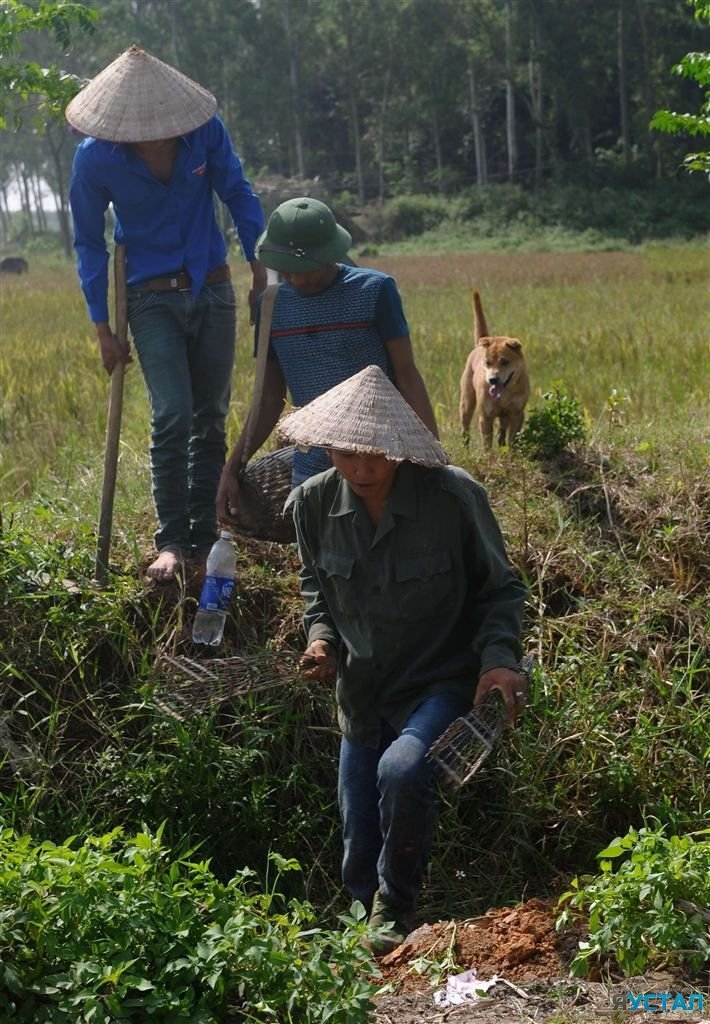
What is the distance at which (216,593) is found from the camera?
4.92 meters

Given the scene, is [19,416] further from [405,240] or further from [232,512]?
[405,240]

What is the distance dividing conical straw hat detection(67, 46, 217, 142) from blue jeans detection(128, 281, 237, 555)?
2.20 ft

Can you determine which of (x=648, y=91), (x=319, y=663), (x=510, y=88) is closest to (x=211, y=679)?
(x=319, y=663)

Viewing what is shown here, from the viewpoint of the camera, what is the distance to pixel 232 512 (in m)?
5.02

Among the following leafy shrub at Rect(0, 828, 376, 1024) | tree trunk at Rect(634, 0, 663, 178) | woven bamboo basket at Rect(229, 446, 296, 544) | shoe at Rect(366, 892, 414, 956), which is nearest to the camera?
leafy shrub at Rect(0, 828, 376, 1024)

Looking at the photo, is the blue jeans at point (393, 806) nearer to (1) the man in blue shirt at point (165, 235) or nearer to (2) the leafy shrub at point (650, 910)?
(2) the leafy shrub at point (650, 910)

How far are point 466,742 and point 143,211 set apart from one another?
9.50 ft

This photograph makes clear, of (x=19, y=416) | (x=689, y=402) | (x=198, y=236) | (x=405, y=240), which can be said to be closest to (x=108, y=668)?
(x=198, y=236)

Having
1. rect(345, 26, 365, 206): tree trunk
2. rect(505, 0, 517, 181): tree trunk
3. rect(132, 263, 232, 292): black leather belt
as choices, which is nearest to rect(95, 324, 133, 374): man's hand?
rect(132, 263, 232, 292): black leather belt

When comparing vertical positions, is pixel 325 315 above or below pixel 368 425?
above

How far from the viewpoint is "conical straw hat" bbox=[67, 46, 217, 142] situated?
16.4 feet

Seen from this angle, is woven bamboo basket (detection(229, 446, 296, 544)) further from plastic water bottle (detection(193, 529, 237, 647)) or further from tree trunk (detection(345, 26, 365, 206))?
tree trunk (detection(345, 26, 365, 206))

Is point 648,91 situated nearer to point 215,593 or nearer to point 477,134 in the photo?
point 477,134

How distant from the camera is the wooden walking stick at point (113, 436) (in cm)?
519
